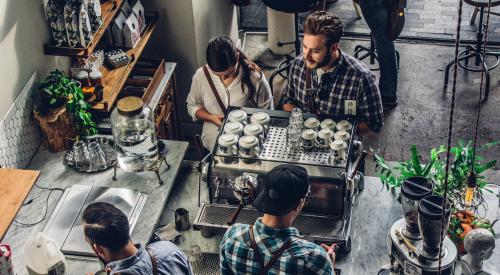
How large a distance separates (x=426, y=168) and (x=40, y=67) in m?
2.35

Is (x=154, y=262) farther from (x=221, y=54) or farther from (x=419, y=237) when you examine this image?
(x=221, y=54)

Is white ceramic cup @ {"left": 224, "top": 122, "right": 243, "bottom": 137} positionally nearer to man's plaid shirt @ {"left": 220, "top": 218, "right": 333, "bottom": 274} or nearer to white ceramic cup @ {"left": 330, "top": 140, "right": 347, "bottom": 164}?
white ceramic cup @ {"left": 330, "top": 140, "right": 347, "bottom": 164}

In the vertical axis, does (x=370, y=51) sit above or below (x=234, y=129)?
below

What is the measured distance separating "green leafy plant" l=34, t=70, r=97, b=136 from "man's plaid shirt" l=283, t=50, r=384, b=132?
4.43 feet

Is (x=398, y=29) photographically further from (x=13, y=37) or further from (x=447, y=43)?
(x=13, y=37)

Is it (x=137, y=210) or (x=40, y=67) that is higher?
(x=40, y=67)

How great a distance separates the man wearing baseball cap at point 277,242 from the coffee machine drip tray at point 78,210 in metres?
1.08

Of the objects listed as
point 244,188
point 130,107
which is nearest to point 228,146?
point 244,188

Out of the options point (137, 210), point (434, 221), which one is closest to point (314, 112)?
point (137, 210)

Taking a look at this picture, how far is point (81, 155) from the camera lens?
457 centimetres

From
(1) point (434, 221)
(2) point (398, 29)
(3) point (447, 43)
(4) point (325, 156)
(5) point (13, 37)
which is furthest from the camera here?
(3) point (447, 43)

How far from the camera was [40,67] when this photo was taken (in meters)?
4.63

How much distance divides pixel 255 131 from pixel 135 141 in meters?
0.89

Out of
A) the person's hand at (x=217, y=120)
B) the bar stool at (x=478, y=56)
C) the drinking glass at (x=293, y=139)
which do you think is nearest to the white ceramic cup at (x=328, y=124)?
the drinking glass at (x=293, y=139)
